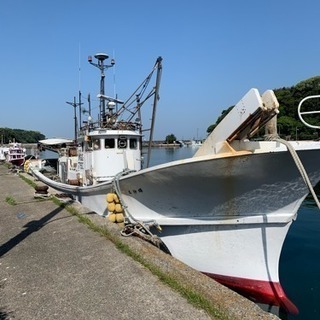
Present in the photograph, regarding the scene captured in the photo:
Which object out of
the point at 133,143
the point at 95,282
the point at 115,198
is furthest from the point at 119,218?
the point at 95,282

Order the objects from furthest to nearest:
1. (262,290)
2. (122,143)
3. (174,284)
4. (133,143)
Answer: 1. (133,143)
2. (122,143)
3. (262,290)
4. (174,284)

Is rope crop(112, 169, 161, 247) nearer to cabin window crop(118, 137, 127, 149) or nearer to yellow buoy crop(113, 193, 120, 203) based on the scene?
yellow buoy crop(113, 193, 120, 203)

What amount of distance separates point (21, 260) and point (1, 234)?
1.99 m

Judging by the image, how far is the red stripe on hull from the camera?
6.02 meters

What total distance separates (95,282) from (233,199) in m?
2.87

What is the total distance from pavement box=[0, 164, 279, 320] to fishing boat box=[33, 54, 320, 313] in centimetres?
106

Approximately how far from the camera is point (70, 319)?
3.60 m

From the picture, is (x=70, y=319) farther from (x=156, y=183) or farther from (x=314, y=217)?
(x=314, y=217)

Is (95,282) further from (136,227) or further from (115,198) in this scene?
(115,198)

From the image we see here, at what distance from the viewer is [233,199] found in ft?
20.0

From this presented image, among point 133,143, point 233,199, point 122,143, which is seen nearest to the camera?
point 233,199

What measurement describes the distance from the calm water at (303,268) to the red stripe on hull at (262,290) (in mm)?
215

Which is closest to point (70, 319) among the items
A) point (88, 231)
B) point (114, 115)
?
point (88, 231)

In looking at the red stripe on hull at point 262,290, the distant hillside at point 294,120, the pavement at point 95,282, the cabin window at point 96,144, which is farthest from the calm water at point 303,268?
the cabin window at point 96,144
